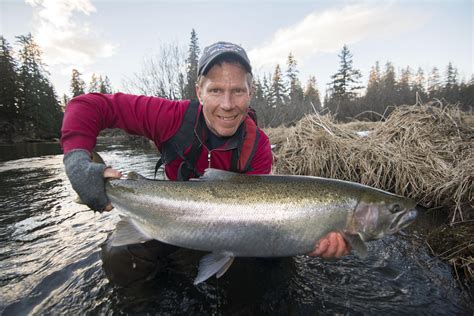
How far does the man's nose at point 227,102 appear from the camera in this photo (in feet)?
9.09

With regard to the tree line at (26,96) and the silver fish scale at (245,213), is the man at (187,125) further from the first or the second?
the tree line at (26,96)

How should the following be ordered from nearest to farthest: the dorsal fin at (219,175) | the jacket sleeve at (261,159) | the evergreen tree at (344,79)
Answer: the dorsal fin at (219,175), the jacket sleeve at (261,159), the evergreen tree at (344,79)

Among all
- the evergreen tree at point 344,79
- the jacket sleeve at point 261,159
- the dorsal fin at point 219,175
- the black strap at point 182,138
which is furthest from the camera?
the evergreen tree at point 344,79

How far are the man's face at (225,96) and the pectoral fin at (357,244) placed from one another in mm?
1571

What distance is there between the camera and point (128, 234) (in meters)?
2.37

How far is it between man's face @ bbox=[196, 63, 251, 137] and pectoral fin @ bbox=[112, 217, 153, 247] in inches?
50.7

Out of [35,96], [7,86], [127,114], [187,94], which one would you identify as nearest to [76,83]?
[35,96]

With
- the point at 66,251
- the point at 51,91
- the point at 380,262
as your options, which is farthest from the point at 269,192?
the point at 51,91

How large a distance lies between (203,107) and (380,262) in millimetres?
2848

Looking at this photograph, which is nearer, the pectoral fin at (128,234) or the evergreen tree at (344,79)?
the pectoral fin at (128,234)

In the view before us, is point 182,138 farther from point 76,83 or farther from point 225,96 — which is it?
point 76,83

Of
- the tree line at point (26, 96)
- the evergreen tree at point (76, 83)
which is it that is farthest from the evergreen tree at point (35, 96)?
the evergreen tree at point (76, 83)

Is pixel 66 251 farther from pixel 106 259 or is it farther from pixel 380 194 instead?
pixel 380 194

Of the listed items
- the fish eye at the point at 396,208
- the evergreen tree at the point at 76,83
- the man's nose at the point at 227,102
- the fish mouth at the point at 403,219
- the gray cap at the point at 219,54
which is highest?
the evergreen tree at the point at 76,83
